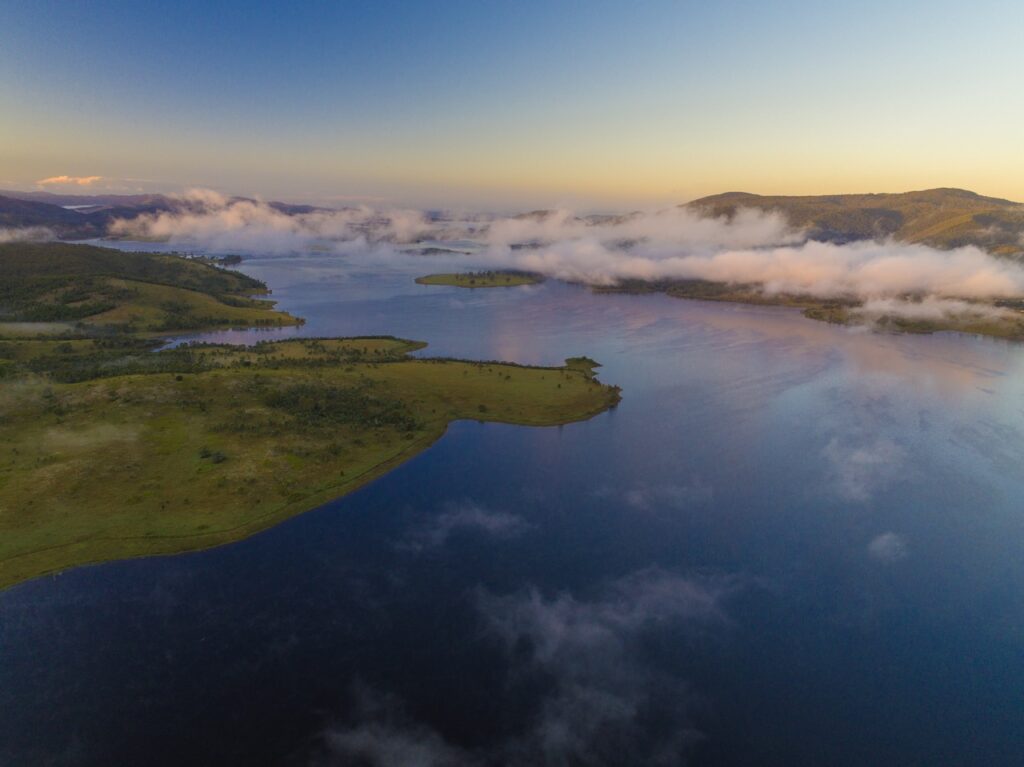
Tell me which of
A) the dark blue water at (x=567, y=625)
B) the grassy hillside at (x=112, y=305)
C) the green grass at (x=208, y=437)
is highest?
the grassy hillside at (x=112, y=305)

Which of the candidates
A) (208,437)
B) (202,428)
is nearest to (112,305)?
(202,428)

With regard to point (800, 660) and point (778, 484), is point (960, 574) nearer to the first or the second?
point (778, 484)

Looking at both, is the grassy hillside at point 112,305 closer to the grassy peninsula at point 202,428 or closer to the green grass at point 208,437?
the grassy peninsula at point 202,428

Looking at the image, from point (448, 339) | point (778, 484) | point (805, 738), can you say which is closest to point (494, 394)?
point (778, 484)

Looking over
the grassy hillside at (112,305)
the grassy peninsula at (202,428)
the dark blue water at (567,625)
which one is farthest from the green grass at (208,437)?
the grassy hillside at (112,305)

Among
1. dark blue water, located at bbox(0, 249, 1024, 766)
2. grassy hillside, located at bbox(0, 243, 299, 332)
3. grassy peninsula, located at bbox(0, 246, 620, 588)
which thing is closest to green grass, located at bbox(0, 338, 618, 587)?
grassy peninsula, located at bbox(0, 246, 620, 588)

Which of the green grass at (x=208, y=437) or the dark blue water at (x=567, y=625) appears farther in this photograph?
the green grass at (x=208, y=437)
